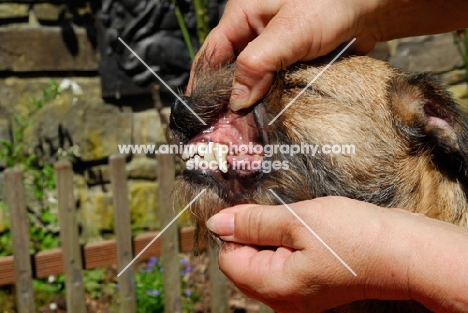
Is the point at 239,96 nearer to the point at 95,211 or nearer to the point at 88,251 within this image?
the point at 88,251

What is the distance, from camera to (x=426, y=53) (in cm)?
576

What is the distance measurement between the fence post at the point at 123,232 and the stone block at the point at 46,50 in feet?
4.29

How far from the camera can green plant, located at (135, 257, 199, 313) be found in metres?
4.95

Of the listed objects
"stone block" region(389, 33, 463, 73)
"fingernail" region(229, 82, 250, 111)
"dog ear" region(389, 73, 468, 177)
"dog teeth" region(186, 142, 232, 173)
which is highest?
"fingernail" region(229, 82, 250, 111)

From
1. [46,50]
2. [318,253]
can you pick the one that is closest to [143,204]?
[46,50]

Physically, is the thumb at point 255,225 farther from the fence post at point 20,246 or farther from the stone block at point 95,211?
the stone block at point 95,211

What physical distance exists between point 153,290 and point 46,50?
2052 mm

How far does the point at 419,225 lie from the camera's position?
6.66 feet

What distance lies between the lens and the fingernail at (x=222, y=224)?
92.1 inches

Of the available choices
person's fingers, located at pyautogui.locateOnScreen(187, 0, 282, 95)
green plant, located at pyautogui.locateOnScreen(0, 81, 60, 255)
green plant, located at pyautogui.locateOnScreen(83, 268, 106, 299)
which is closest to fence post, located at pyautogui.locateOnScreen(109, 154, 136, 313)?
green plant, located at pyautogui.locateOnScreen(83, 268, 106, 299)

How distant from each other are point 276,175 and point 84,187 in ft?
11.6

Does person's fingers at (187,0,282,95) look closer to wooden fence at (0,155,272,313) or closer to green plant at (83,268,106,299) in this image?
wooden fence at (0,155,272,313)

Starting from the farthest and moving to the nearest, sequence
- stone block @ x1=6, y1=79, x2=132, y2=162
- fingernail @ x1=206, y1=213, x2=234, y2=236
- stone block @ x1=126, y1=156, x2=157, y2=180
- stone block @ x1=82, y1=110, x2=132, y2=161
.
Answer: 1. stone block @ x1=126, y1=156, x2=157, y2=180
2. stone block @ x1=82, y1=110, x2=132, y2=161
3. stone block @ x1=6, y1=79, x2=132, y2=162
4. fingernail @ x1=206, y1=213, x2=234, y2=236

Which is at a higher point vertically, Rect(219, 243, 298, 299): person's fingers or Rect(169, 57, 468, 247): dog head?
Rect(169, 57, 468, 247): dog head
